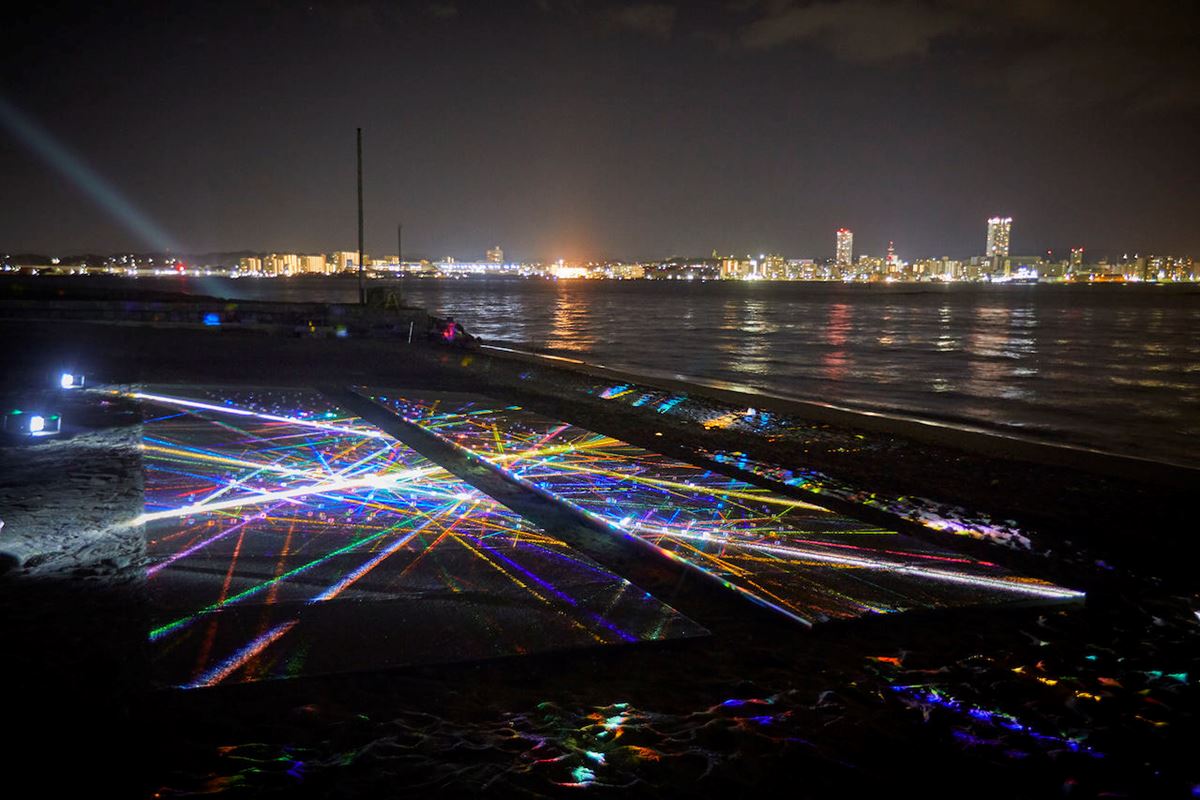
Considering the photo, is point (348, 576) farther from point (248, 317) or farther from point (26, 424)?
point (248, 317)

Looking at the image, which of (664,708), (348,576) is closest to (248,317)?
(348,576)

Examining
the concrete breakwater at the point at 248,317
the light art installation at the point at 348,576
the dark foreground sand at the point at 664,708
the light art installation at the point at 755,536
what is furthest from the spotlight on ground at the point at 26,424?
the concrete breakwater at the point at 248,317

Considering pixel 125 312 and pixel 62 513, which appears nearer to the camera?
pixel 62 513

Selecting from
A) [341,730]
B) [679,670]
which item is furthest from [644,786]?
[341,730]

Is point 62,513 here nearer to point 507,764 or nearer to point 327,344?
point 507,764

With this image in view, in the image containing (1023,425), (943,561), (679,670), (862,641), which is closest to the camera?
(679,670)

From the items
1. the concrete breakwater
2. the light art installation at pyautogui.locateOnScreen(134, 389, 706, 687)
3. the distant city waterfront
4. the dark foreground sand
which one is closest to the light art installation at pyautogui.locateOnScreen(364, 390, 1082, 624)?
the dark foreground sand
